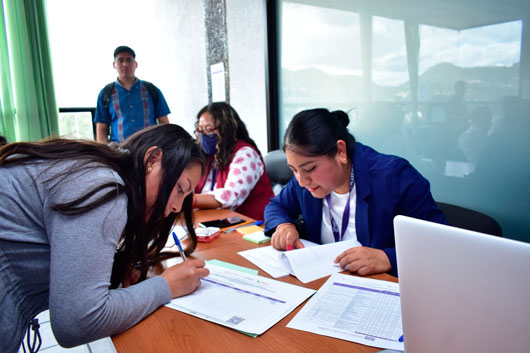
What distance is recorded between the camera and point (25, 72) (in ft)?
11.9

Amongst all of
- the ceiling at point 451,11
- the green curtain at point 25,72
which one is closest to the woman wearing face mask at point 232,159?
the ceiling at point 451,11

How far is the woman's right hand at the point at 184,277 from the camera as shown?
92cm

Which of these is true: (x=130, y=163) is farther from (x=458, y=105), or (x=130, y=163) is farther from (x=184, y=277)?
(x=458, y=105)

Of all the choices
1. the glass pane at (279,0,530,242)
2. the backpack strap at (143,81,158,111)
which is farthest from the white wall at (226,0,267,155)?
the backpack strap at (143,81,158,111)

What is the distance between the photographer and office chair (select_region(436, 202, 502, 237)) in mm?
1371

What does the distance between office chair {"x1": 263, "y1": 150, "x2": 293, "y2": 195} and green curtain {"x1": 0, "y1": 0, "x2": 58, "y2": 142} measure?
106 inches

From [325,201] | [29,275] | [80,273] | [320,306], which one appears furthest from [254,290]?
[325,201]

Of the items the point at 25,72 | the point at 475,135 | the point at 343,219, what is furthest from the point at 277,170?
the point at 25,72

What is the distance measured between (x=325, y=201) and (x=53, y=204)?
39.1 inches

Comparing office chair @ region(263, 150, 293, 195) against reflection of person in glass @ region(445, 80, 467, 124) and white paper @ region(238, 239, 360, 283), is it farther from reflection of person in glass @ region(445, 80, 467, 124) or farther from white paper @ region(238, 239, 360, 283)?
white paper @ region(238, 239, 360, 283)

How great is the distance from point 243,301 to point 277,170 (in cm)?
150

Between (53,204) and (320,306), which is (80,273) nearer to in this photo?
(53,204)

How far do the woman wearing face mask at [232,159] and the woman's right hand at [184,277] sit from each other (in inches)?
41.3

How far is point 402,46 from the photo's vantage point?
75.1 inches
